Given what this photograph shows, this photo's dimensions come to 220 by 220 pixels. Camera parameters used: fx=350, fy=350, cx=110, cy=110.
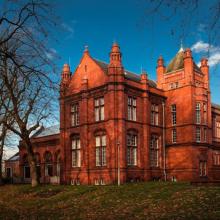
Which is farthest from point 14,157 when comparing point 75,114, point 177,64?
point 177,64

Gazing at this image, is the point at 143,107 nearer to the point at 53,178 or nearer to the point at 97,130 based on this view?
the point at 97,130

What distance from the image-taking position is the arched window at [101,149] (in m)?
37.1

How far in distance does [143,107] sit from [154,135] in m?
3.91

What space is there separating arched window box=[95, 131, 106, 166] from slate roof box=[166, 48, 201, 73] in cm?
1420

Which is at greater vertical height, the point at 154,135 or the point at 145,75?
the point at 145,75

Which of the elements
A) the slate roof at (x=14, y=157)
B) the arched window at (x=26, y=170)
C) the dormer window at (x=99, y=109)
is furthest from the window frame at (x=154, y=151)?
the slate roof at (x=14, y=157)

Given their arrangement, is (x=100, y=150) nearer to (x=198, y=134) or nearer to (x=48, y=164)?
(x=198, y=134)

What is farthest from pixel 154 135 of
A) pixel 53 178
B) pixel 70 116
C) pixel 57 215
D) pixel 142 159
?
pixel 57 215

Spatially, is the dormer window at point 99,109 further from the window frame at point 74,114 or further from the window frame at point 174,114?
the window frame at point 174,114

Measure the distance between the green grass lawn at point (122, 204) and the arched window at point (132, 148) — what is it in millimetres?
9660

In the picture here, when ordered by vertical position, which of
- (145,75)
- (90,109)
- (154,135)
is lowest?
(154,135)

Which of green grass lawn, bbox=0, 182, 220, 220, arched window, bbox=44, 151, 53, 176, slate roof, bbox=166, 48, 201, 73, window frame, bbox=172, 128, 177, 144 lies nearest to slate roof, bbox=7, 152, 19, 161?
→ arched window, bbox=44, 151, 53, 176

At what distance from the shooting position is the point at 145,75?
39594 millimetres

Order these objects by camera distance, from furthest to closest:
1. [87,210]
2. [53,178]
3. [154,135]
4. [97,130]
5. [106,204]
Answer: [53,178] < [154,135] < [97,130] < [106,204] < [87,210]
